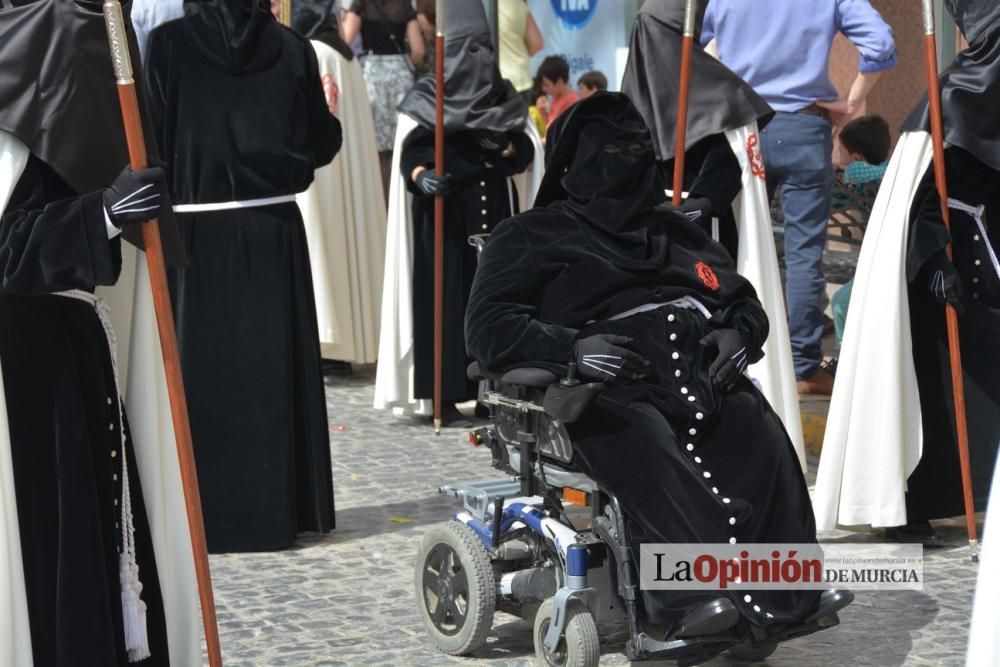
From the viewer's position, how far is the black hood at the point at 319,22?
9.34m

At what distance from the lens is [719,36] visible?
311 inches

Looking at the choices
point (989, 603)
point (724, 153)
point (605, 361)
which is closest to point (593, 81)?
point (724, 153)

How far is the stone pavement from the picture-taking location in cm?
502

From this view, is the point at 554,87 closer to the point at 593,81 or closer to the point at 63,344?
the point at 593,81

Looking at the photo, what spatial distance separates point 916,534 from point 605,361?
82.0 inches

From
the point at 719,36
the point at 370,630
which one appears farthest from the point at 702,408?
the point at 719,36

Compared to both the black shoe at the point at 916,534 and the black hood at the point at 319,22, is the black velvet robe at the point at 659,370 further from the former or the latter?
the black hood at the point at 319,22

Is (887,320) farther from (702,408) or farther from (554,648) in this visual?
(554,648)

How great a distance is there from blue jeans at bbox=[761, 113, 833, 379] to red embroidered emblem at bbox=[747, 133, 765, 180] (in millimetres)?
1113

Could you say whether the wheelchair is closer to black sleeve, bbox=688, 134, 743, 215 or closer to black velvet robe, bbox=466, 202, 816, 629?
black velvet robe, bbox=466, 202, 816, 629

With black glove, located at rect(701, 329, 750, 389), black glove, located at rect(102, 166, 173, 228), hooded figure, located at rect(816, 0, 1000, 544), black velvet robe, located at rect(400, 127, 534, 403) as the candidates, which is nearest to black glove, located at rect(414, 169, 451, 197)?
black velvet robe, located at rect(400, 127, 534, 403)

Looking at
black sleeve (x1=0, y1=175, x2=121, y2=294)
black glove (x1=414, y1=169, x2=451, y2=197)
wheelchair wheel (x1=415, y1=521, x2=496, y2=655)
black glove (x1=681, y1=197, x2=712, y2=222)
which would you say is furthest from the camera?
black glove (x1=414, y1=169, x2=451, y2=197)

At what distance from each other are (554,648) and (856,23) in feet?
14.5

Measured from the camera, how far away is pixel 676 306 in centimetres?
500
